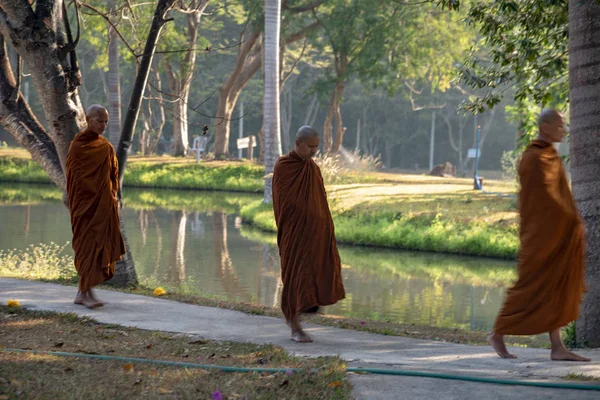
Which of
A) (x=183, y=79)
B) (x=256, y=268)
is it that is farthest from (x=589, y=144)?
(x=183, y=79)

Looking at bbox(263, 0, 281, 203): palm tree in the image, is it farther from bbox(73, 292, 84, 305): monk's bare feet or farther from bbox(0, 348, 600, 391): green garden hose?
bbox(0, 348, 600, 391): green garden hose

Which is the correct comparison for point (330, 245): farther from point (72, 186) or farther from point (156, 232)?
point (156, 232)

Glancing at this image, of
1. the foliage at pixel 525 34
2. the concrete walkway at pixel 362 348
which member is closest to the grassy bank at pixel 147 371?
the concrete walkway at pixel 362 348

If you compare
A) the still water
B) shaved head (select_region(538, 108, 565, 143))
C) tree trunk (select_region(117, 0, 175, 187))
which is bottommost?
the still water

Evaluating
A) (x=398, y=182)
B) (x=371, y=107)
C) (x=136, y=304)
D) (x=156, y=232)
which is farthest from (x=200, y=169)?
(x=136, y=304)

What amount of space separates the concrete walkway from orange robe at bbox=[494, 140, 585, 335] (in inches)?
13.9

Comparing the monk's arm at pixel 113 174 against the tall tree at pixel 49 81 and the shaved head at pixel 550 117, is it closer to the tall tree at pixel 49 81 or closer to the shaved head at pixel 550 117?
the tall tree at pixel 49 81

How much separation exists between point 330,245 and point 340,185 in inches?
886

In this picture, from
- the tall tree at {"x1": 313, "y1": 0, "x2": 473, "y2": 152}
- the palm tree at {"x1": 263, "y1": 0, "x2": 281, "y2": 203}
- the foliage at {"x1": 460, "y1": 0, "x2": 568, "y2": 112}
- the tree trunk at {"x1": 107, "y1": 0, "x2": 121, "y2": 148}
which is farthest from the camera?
the tall tree at {"x1": 313, "y1": 0, "x2": 473, "y2": 152}

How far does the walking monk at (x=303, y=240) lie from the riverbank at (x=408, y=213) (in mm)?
12860

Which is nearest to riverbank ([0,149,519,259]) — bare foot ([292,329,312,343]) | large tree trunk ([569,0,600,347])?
large tree trunk ([569,0,600,347])

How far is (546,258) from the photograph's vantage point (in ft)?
22.6

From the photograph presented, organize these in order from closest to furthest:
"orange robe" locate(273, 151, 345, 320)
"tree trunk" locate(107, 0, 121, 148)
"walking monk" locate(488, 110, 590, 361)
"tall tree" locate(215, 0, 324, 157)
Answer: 1. "walking monk" locate(488, 110, 590, 361)
2. "orange robe" locate(273, 151, 345, 320)
3. "tree trunk" locate(107, 0, 121, 148)
4. "tall tree" locate(215, 0, 324, 157)

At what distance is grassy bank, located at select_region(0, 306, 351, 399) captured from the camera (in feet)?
18.6
